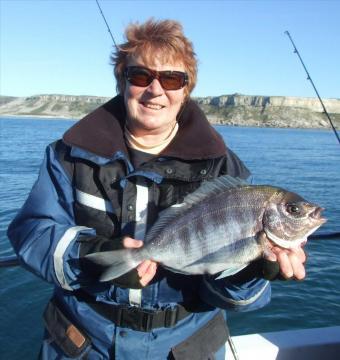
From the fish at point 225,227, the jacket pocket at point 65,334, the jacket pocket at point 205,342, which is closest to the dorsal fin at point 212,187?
the fish at point 225,227

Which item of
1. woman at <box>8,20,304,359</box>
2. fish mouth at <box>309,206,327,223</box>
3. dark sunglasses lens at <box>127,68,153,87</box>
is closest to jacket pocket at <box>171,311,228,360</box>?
woman at <box>8,20,304,359</box>

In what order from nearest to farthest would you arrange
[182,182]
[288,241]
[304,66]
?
[288,241]
[182,182]
[304,66]

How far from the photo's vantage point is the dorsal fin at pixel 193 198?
2971 mm

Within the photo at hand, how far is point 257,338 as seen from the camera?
4516 mm

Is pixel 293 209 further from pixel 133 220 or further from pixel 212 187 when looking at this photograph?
pixel 133 220

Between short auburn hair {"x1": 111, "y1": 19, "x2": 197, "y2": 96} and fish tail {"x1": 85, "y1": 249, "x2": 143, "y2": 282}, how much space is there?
1371 millimetres

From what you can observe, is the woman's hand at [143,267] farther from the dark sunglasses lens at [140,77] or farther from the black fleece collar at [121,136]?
the dark sunglasses lens at [140,77]

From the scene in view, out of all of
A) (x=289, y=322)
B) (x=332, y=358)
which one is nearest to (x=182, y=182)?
(x=332, y=358)

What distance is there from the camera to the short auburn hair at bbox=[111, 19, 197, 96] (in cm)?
310

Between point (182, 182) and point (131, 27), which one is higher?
point (131, 27)

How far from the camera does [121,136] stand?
10.6 ft

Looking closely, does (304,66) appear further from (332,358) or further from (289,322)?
(289,322)

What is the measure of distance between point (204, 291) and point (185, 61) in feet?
5.59

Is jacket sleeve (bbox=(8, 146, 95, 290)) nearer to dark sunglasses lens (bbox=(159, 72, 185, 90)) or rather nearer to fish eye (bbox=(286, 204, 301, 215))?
dark sunglasses lens (bbox=(159, 72, 185, 90))
